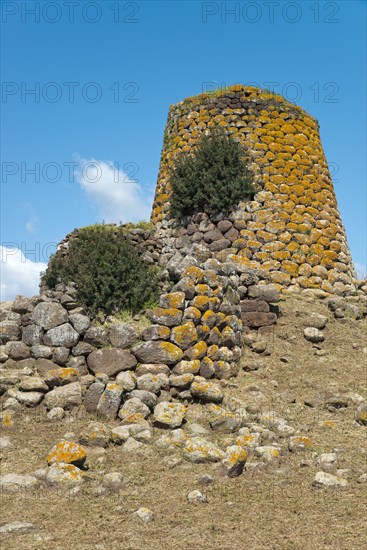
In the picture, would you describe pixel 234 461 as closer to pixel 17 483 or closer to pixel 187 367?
pixel 17 483

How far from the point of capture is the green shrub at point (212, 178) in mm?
14695

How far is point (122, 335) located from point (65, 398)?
1436mm

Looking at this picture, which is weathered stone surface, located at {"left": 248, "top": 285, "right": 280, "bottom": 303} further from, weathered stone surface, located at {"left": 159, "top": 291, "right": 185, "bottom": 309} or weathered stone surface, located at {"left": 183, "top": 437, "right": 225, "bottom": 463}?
weathered stone surface, located at {"left": 183, "top": 437, "right": 225, "bottom": 463}

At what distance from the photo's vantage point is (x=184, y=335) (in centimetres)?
925

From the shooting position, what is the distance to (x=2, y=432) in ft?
24.8

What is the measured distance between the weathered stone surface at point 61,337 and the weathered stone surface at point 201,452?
9.63ft

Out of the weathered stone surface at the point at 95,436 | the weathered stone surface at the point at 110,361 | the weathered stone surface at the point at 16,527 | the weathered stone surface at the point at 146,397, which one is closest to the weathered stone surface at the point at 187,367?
the weathered stone surface at the point at 110,361

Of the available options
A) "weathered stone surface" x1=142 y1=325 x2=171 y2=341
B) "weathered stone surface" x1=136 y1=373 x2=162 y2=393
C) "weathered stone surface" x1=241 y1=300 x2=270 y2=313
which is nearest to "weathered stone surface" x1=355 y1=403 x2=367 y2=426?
"weathered stone surface" x1=136 y1=373 x2=162 y2=393

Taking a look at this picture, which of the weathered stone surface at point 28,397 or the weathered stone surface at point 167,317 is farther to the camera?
the weathered stone surface at point 167,317

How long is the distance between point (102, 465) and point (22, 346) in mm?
3112

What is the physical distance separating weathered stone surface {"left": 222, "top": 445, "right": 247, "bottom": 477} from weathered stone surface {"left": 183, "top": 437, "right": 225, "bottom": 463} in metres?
0.20

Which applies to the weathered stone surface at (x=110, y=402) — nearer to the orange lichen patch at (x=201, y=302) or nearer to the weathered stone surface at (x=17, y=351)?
the weathered stone surface at (x=17, y=351)

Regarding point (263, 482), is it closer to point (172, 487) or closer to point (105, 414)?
point (172, 487)

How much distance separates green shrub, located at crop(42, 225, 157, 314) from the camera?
10.4m
